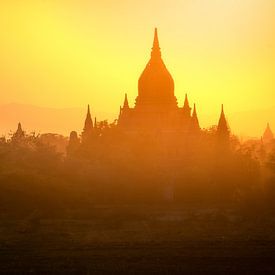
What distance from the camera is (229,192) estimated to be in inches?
1670

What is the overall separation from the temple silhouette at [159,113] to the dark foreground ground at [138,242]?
19.6 m

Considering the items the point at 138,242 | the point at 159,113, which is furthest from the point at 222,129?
the point at 138,242

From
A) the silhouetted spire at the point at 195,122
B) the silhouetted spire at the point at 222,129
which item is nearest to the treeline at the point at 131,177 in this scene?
the silhouetted spire at the point at 195,122

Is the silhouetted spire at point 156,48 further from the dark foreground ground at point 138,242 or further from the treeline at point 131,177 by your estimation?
the dark foreground ground at point 138,242

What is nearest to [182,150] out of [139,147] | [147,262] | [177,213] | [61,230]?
[139,147]

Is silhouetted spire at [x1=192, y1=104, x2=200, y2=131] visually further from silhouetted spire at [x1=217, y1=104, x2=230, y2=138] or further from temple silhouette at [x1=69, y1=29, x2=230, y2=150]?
silhouetted spire at [x1=217, y1=104, x2=230, y2=138]

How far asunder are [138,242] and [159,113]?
30.7 meters

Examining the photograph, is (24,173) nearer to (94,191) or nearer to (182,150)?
(94,191)

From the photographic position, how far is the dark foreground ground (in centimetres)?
2397

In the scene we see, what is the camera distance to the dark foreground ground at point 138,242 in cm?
2397

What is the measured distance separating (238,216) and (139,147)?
621 inches

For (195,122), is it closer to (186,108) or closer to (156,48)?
(186,108)

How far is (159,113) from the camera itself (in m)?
58.3

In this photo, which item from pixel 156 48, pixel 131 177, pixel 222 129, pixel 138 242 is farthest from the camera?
pixel 156 48
